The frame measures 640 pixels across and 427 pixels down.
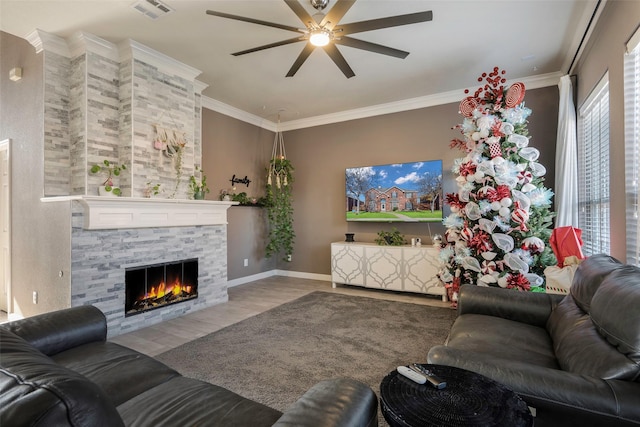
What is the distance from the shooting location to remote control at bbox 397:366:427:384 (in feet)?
4.11

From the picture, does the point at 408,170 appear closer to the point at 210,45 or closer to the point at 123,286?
the point at 210,45

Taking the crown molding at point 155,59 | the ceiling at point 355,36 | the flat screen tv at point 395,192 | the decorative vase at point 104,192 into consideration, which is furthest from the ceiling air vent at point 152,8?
the flat screen tv at point 395,192

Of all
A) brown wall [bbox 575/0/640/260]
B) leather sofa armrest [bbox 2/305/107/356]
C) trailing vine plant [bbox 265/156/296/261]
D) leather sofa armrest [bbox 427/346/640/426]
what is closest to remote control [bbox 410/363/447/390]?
leather sofa armrest [bbox 427/346/640/426]

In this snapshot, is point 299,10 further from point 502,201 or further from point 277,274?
point 277,274

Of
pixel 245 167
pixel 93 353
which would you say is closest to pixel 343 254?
pixel 245 167

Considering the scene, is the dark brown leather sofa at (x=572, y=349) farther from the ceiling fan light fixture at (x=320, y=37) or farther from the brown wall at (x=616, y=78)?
the ceiling fan light fixture at (x=320, y=37)

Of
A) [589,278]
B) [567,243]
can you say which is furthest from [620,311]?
[567,243]

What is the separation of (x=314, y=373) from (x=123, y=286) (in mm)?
2246

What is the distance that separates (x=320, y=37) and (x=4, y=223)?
4.51 meters

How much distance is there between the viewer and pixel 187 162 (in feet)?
13.5

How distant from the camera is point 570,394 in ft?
3.67

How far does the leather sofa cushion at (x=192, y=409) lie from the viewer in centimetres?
110

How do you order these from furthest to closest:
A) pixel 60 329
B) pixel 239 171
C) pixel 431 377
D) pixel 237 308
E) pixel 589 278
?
pixel 239 171 < pixel 237 308 < pixel 589 278 < pixel 60 329 < pixel 431 377

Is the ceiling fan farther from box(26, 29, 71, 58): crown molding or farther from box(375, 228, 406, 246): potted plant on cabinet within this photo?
box(375, 228, 406, 246): potted plant on cabinet
